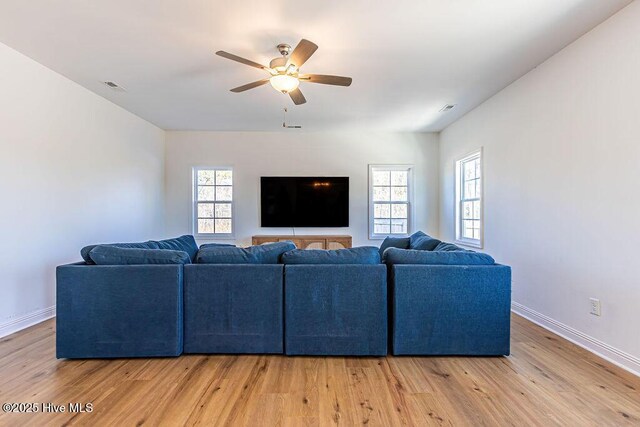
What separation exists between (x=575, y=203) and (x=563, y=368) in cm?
136

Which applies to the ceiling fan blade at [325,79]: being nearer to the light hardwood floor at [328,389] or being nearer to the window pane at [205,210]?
the light hardwood floor at [328,389]

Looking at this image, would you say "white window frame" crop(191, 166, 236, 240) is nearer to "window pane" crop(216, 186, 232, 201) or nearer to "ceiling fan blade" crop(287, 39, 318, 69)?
"window pane" crop(216, 186, 232, 201)

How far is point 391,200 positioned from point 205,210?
3520 millimetres

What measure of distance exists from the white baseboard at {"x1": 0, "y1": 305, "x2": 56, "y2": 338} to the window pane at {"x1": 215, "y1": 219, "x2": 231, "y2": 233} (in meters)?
2.76

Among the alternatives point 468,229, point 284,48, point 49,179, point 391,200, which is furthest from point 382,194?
point 49,179

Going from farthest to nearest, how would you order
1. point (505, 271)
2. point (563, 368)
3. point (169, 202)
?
point (169, 202)
point (505, 271)
point (563, 368)

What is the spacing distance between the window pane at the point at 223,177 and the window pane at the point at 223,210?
0.42 m

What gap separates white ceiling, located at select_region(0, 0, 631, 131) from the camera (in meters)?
2.22

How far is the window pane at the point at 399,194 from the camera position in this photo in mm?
5844

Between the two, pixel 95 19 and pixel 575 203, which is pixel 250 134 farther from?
pixel 575 203

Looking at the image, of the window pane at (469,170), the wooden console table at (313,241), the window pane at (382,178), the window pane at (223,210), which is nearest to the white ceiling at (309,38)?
the window pane at (469,170)

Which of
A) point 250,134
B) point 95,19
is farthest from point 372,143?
point 95,19

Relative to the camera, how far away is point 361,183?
5762 mm

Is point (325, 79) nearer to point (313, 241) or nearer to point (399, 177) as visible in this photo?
point (313, 241)
